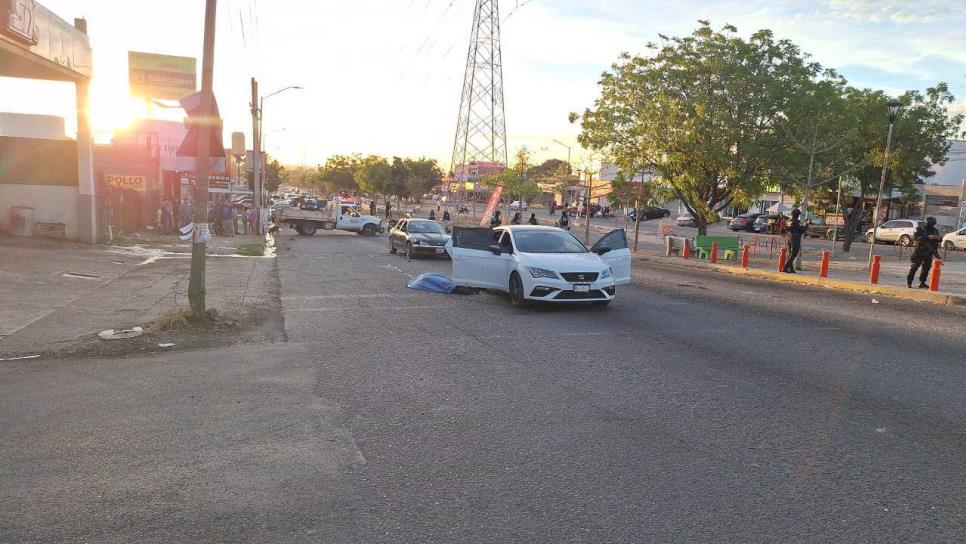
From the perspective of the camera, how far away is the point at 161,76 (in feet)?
186

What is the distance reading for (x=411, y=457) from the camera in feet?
16.3

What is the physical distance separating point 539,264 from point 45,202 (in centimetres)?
1743

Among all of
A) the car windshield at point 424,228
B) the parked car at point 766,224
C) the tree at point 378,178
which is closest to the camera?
the car windshield at point 424,228

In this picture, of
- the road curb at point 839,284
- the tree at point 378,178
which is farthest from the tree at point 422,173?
the road curb at point 839,284

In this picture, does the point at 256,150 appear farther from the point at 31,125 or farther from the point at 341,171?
the point at 341,171

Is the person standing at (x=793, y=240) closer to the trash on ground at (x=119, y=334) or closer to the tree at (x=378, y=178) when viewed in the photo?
the trash on ground at (x=119, y=334)

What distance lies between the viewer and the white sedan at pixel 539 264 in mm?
11820

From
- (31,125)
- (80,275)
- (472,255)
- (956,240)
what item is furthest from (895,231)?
(31,125)

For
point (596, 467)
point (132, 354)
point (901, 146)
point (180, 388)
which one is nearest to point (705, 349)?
point (596, 467)

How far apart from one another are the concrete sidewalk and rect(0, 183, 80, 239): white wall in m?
1.27

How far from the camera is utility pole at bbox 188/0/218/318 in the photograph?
10102mm

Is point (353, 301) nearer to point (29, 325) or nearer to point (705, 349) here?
point (29, 325)

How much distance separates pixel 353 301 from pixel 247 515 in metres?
9.42

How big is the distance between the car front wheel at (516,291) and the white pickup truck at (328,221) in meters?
28.0
